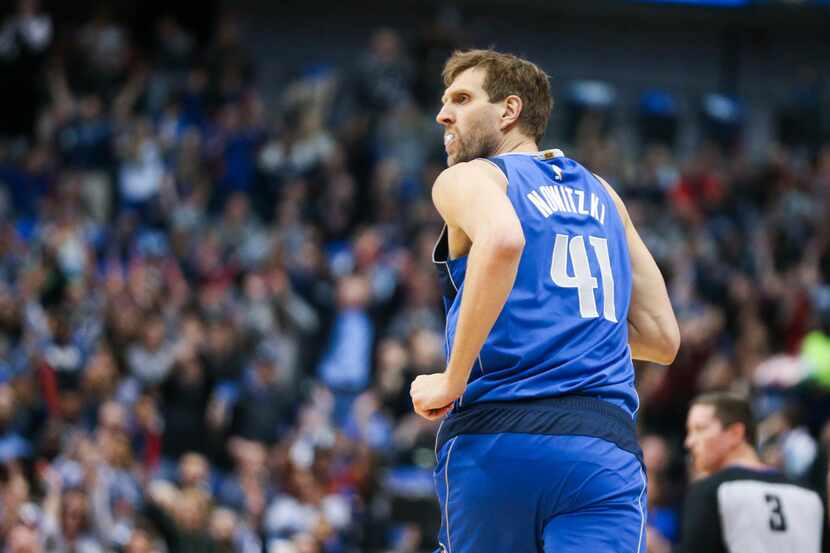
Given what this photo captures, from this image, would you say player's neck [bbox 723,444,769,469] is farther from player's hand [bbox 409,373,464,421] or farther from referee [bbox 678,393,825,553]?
player's hand [bbox 409,373,464,421]

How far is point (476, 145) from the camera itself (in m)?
4.52

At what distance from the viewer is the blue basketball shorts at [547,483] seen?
13.1ft

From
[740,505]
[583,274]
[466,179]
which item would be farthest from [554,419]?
[740,505]

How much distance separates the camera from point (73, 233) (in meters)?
15.5

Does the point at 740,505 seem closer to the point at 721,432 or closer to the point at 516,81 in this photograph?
the point at 721,432

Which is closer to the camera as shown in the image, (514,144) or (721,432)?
(514,144)

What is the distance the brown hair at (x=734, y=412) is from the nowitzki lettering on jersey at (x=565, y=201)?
85.2 inches

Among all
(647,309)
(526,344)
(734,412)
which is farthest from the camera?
(734,412)

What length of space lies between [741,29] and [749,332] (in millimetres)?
10111

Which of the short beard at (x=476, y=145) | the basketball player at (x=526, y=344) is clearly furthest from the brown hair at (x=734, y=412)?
the short beard at (x=476, y=145)

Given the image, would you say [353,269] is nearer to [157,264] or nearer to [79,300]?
[157,264]

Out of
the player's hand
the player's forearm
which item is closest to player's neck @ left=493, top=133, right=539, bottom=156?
the player's forearm

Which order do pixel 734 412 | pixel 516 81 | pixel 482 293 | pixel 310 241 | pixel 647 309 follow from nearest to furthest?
pixel 482 293, pixel 516 81, pixel 647 309, pixel 734 412, pixel 310 241

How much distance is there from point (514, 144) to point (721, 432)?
2407 mm
